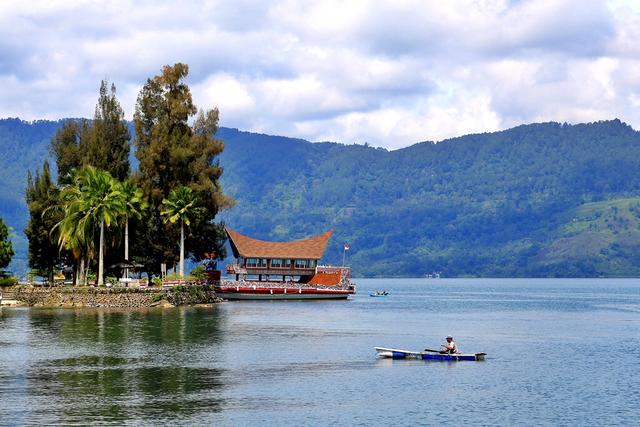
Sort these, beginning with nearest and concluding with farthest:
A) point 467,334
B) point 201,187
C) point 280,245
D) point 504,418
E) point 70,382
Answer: point 504,418 → point 70,382 → point 467,334 → point 201,187 → point 280,245

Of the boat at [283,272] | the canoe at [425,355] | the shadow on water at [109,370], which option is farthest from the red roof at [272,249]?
the canoe at [425,355]

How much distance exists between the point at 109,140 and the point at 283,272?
4415cm

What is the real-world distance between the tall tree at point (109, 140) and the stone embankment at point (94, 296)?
861 inches

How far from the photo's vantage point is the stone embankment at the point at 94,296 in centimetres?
12950

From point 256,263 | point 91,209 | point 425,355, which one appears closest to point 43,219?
point 91,209

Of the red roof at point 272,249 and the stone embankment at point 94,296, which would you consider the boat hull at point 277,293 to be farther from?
the stone embankment at point 94,296

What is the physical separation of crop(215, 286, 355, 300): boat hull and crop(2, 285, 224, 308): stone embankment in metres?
26.2

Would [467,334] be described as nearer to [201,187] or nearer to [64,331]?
[64,331]

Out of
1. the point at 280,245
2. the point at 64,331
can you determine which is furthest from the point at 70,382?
the point at 280,245

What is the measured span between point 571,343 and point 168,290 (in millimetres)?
62170

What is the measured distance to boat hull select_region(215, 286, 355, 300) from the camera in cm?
Result: 16775

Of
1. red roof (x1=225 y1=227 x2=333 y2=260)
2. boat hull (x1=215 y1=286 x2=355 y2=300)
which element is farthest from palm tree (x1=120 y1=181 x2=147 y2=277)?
red roof (x1=225 y1=227 x2=333 y2=260)

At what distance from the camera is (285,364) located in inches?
2953

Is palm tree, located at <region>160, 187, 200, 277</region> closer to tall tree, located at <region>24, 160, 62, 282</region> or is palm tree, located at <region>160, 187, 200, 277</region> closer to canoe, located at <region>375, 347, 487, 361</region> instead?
tall tree, located at <region>24, 160, 62, 282</region>
